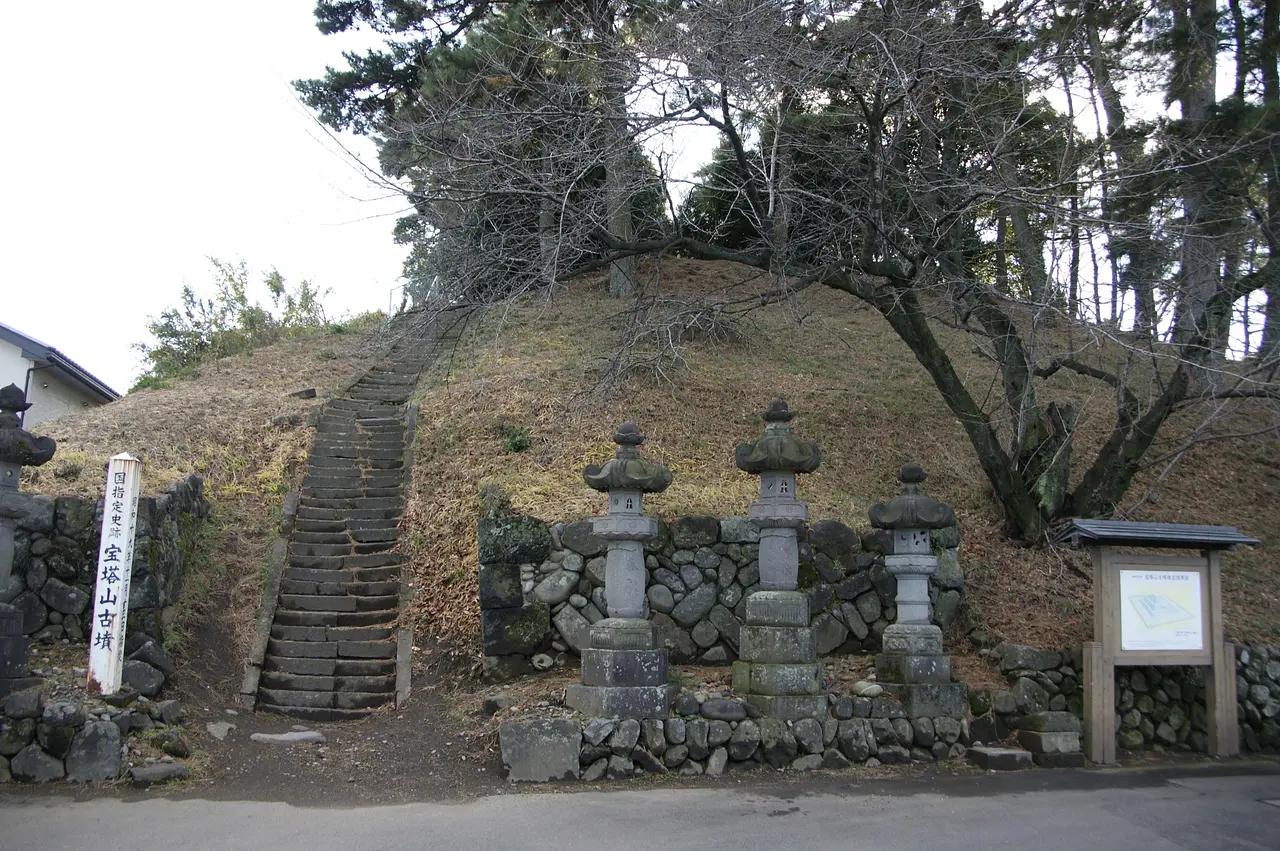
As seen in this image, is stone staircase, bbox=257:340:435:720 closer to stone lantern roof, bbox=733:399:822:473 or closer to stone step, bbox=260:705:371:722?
stone step, bbox=260:705:371:722

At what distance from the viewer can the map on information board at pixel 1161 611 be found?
861 centimetres

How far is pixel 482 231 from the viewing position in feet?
37.4

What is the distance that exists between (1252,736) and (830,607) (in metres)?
4.28

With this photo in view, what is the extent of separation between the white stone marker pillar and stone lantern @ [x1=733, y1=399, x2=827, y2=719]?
16.7 ft

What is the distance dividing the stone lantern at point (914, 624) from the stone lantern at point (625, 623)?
7.17 ft

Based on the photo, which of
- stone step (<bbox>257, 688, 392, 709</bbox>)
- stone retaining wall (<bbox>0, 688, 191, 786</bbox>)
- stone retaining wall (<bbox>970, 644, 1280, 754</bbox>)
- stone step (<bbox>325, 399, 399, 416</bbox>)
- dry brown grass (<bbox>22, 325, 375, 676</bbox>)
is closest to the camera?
stone retaining wall (<bbox>0, 688, 191, 786</bbox>)

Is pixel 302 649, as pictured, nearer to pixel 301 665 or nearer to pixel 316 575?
pixel 301 665

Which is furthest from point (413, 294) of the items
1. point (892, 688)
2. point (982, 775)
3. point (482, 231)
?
point (982, 775)

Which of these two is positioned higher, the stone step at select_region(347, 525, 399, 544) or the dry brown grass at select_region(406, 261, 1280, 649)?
the dry brown grass at select_region(406, 261, 1280, 649)

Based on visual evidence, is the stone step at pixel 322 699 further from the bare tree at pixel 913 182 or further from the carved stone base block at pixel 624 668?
the bare tree at pixel 913 182

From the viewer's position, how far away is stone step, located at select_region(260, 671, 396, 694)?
948cm

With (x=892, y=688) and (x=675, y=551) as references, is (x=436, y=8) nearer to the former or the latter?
(x=675, y=551)

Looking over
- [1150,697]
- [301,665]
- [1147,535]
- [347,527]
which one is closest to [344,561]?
[347,527]

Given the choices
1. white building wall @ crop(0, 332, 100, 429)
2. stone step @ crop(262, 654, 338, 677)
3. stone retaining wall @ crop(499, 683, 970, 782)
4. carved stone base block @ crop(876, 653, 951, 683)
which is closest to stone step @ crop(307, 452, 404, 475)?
stone step @ crop(262, 654, 338, 677)
